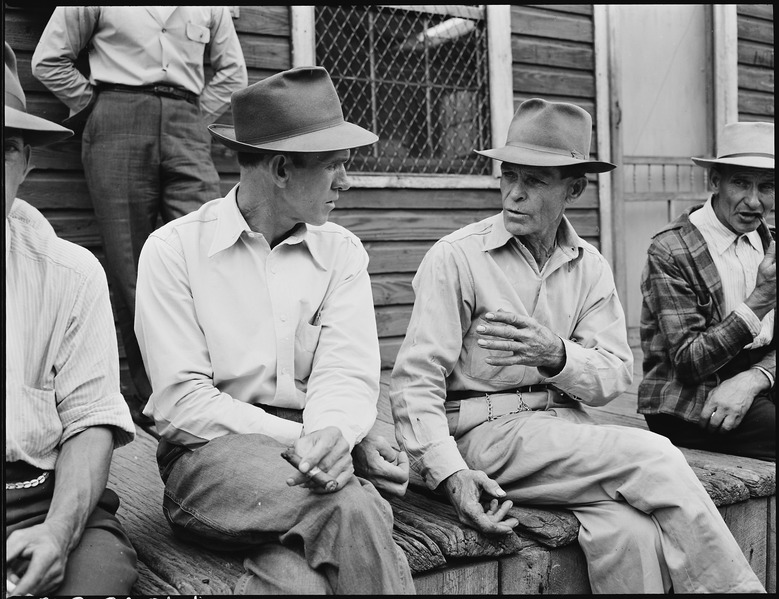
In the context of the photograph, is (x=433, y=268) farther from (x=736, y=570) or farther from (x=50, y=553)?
(x=50, y=553)

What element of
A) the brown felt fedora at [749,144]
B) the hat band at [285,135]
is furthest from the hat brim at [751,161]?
the hat band at [285,135]

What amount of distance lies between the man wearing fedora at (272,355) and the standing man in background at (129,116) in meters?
1.53

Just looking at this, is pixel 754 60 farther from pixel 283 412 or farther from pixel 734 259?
pixel 283 412

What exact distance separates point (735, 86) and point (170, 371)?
592 centimetres

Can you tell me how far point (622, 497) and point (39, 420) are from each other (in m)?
1.57

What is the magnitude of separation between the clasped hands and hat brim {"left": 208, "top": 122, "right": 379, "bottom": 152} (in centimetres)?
77

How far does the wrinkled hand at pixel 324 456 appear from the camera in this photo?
177 cm

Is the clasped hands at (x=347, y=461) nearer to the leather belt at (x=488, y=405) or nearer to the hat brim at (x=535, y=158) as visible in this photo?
the leather belt at (x=488, y=405)

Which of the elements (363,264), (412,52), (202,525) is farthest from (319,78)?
(412,52)

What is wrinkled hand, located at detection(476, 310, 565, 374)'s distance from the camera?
2230 millimetres

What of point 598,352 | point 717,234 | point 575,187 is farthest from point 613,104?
point 598,352

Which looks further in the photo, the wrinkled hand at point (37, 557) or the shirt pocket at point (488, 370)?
the shirt pocket at point (488, 370)

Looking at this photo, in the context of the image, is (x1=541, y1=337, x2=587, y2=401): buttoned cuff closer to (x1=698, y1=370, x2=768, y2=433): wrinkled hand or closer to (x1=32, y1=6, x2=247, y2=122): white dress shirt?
(x1=698, y1=370, x2=768, y2=433): wrinkled hand

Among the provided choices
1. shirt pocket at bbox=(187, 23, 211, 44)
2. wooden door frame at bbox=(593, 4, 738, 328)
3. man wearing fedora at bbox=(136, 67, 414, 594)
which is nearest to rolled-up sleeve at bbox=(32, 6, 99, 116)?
shirt pocket at bbox=(187, 23, 211, 44)
